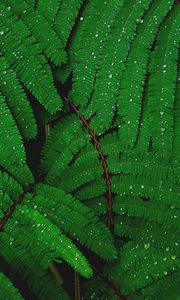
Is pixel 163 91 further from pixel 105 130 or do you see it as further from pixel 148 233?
pixel 148 233

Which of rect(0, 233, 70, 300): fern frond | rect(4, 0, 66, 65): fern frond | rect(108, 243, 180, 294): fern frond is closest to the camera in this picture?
rect(0, 233, 70, 300): fern frond

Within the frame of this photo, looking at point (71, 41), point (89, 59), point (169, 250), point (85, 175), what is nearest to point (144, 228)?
point (169, 250)

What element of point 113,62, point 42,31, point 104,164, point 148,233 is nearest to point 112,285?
point 148,233

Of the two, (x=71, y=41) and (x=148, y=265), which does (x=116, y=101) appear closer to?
(x=71, y=41)

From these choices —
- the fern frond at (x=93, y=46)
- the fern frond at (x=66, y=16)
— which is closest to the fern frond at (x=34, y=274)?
the fern frond at (x=93, y=46)

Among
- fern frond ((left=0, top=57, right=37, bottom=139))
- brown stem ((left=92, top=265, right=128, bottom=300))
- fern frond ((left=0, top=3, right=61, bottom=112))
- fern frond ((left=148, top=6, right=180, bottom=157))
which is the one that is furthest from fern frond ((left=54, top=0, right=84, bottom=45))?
brown stem ((left=92, top=265, right=128, bottom=300))

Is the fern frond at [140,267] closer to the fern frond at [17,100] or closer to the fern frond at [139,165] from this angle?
the fern frond at [139,165]

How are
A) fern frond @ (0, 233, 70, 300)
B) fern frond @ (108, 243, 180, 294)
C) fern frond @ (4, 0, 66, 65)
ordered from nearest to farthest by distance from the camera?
1. fern frond @ (0, 233, 70, 300)
2. fern frond @ (108, 243, 180, 294)
3. fern frond @ (4, 0, 66, 65)

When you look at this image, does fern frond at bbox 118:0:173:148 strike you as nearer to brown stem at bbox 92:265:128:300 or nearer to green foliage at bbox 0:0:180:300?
green foliage at bbox 0:0:180:300
